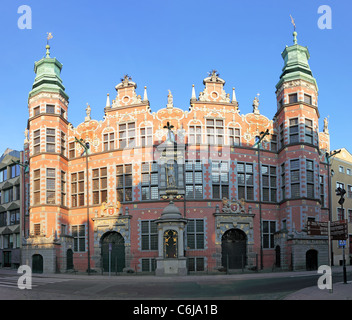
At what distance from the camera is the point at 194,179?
4175 cm

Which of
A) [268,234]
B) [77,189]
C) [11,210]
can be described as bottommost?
[268,234]

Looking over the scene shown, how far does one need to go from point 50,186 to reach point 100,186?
194 inches

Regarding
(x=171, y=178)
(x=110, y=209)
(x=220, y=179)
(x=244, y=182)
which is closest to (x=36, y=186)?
(x=110, y=209)

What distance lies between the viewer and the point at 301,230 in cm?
4019

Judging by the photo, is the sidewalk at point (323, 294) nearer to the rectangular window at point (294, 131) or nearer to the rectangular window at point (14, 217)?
the rectangular window at point (294, 131)

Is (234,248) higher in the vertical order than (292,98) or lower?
lower

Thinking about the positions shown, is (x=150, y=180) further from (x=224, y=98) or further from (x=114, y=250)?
(x=224, y=98)

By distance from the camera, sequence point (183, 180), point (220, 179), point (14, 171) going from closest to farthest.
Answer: point (183, 180), point (220, 179), point (14, 171)

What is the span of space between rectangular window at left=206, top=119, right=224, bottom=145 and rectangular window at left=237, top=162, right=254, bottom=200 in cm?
312

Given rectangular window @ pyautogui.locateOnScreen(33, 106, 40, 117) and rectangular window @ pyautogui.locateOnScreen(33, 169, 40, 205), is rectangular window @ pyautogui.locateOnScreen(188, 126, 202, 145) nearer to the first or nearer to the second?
rectangular window @ pyautogui.locateOnScreen(33, 169, 40, 205)

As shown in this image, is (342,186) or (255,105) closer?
(255,105)

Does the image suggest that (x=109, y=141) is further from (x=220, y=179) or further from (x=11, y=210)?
(x=11, y=210)

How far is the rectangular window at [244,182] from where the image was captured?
140ft

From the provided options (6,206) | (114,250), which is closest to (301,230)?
(114,250)
